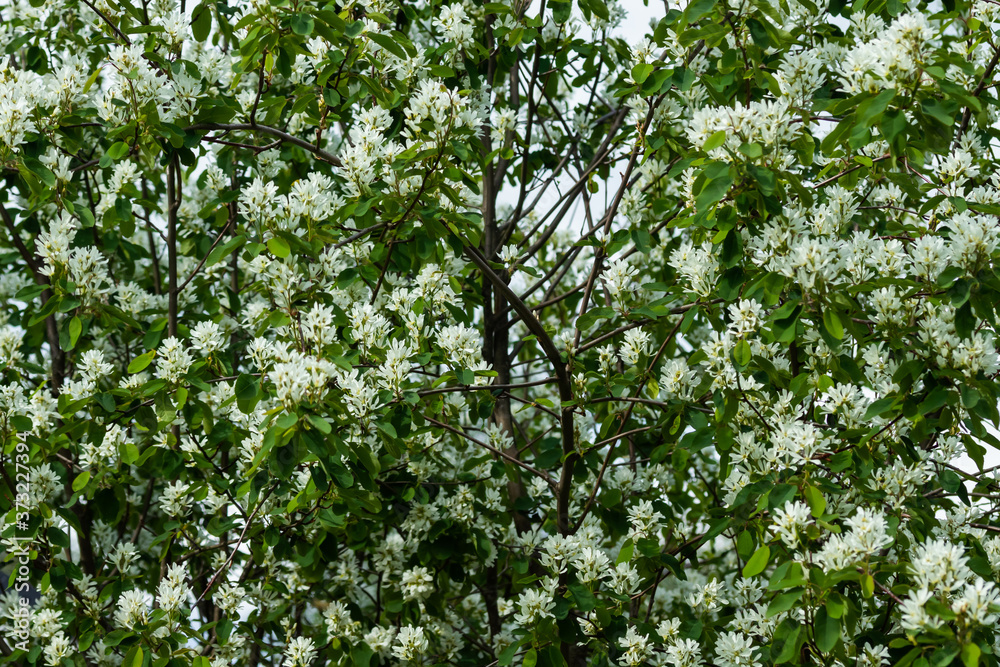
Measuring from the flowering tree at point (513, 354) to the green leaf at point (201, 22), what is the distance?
2cm

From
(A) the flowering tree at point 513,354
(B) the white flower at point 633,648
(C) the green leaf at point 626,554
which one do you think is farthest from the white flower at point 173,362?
(B) the white flower at point 633,648

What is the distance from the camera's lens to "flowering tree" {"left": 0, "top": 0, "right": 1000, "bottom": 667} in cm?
280

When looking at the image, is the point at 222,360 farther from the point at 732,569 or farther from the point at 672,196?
the point at 732,569

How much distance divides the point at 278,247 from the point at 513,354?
2.16 metres

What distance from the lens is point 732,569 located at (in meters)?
5.31

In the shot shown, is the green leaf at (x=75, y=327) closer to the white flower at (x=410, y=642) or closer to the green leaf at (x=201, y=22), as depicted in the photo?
the green leaf at (x=201, y=22)

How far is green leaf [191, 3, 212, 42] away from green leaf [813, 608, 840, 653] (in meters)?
2.93

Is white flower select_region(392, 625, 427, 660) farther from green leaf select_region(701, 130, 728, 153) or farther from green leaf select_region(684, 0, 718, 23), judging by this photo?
green leaf select_region(684, 0, 718, 23)

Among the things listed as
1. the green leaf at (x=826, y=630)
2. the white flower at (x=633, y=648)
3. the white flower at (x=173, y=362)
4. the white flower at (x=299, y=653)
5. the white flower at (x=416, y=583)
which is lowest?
the green leaf at (x=826, y=630)

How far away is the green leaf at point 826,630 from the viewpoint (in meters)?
2.52

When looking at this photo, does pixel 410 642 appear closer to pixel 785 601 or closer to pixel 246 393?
pixel 246 393

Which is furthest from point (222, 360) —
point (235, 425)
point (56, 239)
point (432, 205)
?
point (432, 205)

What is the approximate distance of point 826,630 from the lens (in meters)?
2.53

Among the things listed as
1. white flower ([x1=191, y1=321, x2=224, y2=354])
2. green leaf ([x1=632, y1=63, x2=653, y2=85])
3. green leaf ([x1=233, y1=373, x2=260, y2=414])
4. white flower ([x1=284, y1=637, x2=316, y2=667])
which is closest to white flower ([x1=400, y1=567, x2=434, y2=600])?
white flower ([x1=284, y1=637, x2=316, y2=667])
